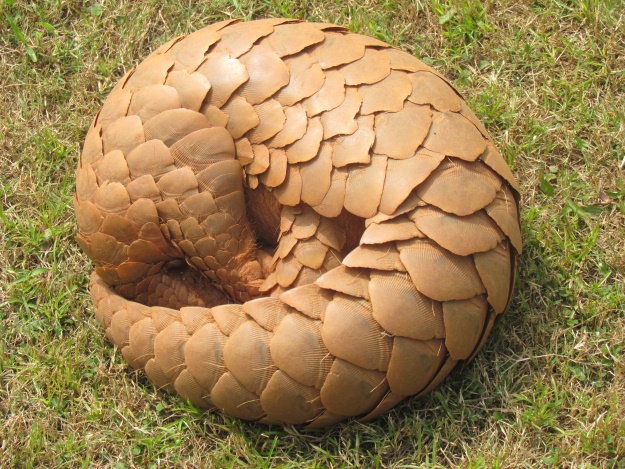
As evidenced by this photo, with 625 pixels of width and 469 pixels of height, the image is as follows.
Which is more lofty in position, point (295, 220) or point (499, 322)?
point (295, 220)

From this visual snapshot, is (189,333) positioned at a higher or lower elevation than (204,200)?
lower

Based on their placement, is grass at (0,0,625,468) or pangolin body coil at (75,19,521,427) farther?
grass at (0,0,625,468)

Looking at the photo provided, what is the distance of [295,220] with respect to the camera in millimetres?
3174

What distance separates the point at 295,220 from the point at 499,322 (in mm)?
979

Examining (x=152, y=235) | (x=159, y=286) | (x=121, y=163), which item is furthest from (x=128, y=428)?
(x=121, y=163)

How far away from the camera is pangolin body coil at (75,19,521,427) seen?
2953mm

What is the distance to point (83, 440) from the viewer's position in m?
3.40

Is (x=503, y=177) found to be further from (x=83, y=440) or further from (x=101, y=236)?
(x=83, y=440)

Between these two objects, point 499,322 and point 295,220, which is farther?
point 499,322

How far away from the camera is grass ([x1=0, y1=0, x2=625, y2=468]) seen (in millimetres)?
3283

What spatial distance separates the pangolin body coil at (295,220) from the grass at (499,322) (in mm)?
237

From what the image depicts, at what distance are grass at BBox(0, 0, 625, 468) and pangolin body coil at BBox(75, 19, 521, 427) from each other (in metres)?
0.24

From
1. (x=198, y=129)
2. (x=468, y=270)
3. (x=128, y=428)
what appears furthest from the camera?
(x=128, y=428)

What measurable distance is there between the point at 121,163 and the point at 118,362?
86 cm
